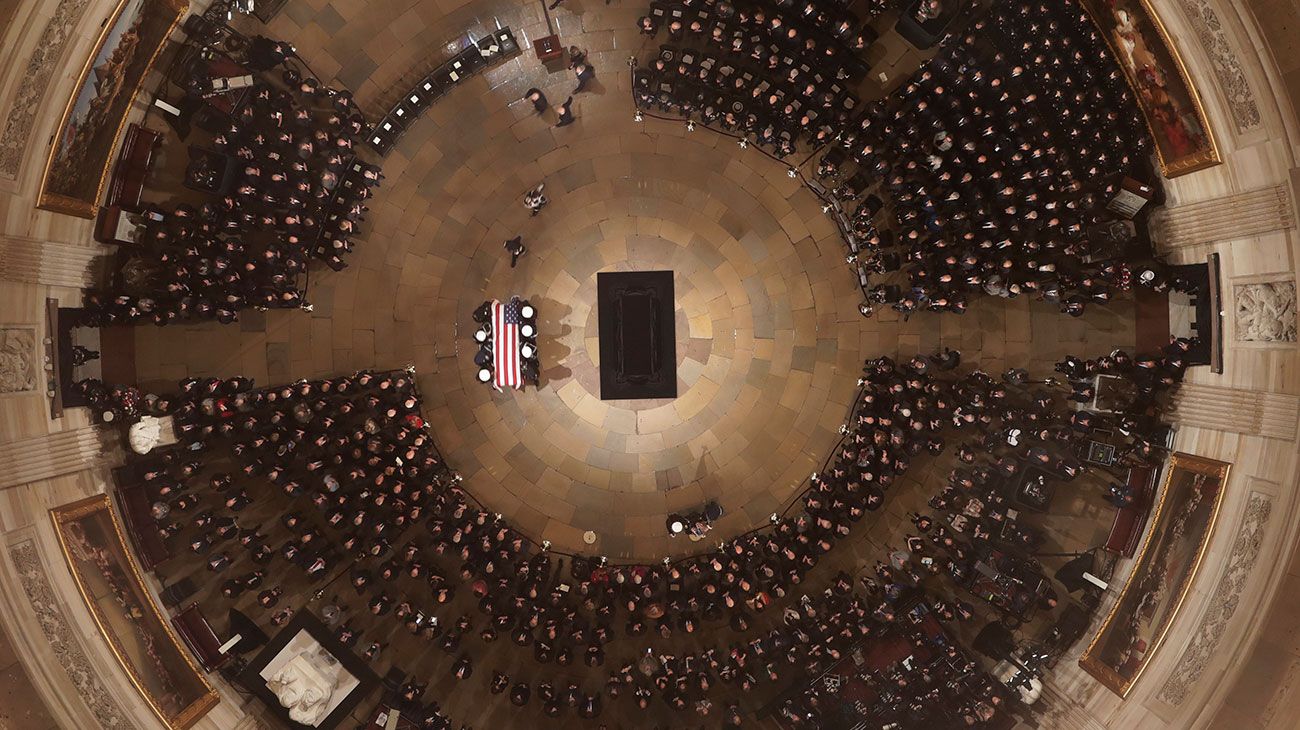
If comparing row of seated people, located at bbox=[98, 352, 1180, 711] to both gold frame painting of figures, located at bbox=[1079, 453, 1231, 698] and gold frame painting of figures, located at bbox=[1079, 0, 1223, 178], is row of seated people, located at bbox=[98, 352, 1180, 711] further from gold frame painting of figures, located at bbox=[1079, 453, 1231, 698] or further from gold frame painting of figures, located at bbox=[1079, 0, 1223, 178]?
gold frame painting of figures, located at bbox=[1079, 0, 1223, 178]

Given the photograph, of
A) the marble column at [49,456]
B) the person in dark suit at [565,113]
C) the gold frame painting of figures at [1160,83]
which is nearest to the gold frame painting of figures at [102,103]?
the marble column at [49,456]

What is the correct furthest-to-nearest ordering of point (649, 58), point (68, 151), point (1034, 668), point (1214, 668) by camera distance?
point (649, 58) < point (1034, 668) < point (68, 151) < point (1214, 668)

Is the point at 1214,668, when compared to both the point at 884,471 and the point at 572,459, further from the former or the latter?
the point at 572,459

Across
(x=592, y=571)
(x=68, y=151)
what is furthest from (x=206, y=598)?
(x=68, y=151)

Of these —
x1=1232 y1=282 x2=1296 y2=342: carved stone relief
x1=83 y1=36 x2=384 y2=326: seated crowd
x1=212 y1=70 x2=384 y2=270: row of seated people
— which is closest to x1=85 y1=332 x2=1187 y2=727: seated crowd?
x1=1232 y1=282 x2=1296 y2=342: carved stone relief

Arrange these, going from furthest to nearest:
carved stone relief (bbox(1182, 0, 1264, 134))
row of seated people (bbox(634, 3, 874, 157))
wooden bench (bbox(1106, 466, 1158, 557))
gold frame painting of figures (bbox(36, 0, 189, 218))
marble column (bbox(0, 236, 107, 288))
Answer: row of seated people (bbox(634, 3, 874, 157))
wooden bench (bbox(1106, 466, 1158, 557))
gold frame painting of figures (bbox(36, 0, 189, 218))
marble column (bbox(0, 236, 107, 288))
carved stone relief (bbox(1182, 0, 1264, 134))

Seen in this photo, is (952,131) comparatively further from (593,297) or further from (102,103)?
(102,103)
